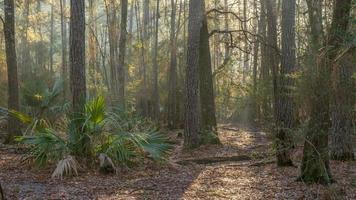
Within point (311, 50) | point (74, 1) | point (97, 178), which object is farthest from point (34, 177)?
point (311, 50)

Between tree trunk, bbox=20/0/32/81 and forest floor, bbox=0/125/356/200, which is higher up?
tree trunk, bbox=20/0/32/81

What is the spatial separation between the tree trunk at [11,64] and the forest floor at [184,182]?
126 inches

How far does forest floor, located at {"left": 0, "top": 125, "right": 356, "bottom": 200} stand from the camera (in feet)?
27.1

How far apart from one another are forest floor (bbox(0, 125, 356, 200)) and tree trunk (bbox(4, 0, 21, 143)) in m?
3.20

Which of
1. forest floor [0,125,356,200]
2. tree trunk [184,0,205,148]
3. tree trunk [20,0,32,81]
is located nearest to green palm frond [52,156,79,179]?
forest floor [0,125,356,200]

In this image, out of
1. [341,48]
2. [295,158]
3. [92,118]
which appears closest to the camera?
[341,48]

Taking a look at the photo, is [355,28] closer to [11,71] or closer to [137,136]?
[137,136]

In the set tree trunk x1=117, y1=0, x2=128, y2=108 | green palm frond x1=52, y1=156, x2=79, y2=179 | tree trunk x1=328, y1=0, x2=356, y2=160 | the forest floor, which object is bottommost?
the forest floor

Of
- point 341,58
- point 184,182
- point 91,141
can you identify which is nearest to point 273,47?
point 184,182

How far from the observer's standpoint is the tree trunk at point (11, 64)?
1534 centimetres

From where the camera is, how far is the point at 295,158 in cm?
1219

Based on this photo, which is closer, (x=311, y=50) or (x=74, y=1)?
(x=311, y=50)

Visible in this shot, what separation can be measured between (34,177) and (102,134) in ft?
6.10

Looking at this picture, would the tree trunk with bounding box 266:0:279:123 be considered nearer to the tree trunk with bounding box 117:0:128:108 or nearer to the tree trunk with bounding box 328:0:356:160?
the tree trunk with bounding box 328:0:356:160
